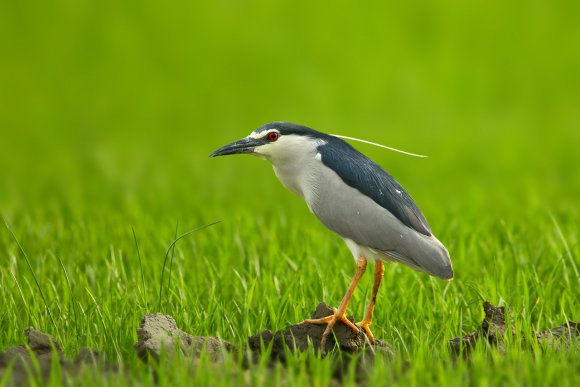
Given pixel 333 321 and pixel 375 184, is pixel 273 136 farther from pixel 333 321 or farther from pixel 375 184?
pixel 333 321

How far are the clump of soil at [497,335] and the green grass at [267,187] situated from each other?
0.14 meters

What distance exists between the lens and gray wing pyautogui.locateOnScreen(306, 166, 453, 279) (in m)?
5.23

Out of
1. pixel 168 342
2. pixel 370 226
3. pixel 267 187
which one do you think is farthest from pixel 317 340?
pixel 267 187

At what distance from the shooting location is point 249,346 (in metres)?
5.25

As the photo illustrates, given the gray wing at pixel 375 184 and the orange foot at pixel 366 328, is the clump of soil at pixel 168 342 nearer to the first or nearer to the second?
the orange foot at pixel 366 328

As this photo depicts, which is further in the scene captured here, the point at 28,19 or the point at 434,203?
the point at 28,19

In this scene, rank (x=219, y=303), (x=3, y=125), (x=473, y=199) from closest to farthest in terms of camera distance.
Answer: (x=219, y=303) → (x=473, y=199) → (x=3, y=125)

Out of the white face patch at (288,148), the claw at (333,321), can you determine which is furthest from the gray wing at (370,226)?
the claw at (333,321)

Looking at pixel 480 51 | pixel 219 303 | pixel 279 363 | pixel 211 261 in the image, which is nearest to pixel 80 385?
pixel 279 363

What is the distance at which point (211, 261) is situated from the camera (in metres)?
7.43

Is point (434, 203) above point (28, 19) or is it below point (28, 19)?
below

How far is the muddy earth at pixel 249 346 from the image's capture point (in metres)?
4.85

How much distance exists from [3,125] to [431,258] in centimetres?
957

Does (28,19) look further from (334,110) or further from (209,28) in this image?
(334,110)
